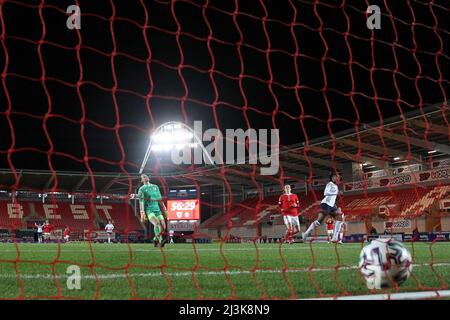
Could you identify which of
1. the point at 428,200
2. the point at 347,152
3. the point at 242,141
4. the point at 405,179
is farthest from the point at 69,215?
the point at 428,200

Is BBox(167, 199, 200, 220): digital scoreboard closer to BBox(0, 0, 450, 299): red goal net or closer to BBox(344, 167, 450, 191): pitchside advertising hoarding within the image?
BBox(0, 0, 450, 299): red goal net

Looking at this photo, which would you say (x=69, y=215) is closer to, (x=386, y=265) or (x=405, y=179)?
(x=405, y=179)

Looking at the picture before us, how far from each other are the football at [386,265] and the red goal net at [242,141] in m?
0.12

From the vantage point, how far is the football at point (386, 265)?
161 inches

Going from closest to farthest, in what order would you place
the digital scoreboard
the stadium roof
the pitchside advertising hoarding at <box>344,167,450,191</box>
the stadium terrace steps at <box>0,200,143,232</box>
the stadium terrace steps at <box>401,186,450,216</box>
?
1. the stadium roof
2. the stadium terrace steps at <box>401,186,450,216</box>
3. the pitchside advertising hoarding at <box>344,167,450,191</box>
4. the digital scoreboard
5. the stadium terrace steps at <box>0,200,143,232</box>

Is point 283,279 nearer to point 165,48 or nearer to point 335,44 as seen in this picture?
point 335,44

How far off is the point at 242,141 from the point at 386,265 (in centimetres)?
2803

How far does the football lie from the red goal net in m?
0.12

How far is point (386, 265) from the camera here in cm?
411

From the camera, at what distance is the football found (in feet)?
13.5

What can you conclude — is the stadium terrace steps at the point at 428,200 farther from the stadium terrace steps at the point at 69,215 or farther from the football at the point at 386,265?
the football at the point at 386,265

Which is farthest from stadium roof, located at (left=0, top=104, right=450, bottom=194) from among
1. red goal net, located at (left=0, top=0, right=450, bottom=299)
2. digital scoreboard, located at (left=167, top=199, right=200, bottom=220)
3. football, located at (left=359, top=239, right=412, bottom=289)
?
football, located at (left=359, top=239, right=412, bottom=289)

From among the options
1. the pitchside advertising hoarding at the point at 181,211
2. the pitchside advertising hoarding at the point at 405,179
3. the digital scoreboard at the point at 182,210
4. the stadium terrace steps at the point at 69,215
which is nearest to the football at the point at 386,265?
the pitchside advertising hoarding at the point at 405,179
